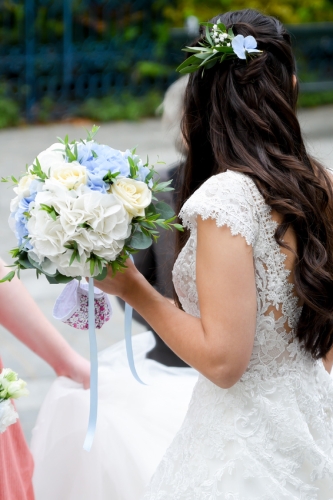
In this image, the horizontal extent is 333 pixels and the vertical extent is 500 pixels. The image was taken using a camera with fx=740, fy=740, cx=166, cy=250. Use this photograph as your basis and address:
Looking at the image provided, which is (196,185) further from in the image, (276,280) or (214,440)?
(214,440)

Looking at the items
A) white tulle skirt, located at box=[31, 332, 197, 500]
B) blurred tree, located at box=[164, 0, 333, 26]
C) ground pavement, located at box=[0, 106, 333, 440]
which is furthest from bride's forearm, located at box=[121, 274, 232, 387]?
blurred tree, located at box=[164, 0, 333, 26]

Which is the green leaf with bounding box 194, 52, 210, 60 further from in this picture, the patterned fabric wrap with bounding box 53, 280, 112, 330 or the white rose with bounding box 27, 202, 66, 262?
the patterned fabric wrap with bounding box 53, 280, 112, 330

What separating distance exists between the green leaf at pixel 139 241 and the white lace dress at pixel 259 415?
0.39 feet

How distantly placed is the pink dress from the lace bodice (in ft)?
2.21

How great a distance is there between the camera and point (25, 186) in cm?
178

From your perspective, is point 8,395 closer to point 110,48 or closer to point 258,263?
point 258,263

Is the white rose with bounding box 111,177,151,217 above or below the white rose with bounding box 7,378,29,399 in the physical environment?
above

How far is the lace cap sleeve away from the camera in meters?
1.72

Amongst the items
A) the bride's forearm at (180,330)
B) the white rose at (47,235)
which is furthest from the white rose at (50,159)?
the bride's forearm at (180,330)

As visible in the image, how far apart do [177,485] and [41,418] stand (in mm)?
1079

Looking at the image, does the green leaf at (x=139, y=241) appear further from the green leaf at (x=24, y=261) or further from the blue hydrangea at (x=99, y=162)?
the green leaf at (x=24, y=261)

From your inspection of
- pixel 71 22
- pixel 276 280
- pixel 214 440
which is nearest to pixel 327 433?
pixel 214 440

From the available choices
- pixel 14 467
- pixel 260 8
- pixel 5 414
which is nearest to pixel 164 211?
pixel 5 414

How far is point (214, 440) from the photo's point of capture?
1919mm
